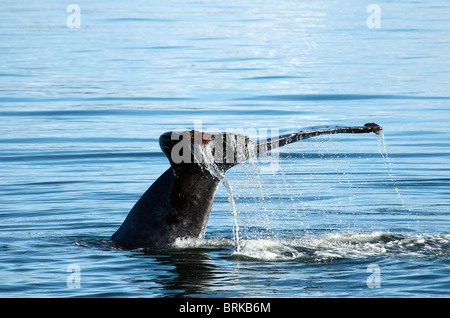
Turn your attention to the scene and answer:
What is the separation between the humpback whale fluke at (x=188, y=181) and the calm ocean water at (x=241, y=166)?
0.28m

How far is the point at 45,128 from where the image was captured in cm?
1656

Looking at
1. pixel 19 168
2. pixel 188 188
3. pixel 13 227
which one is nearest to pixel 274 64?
pixel 19 168

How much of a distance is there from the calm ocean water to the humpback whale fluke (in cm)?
28

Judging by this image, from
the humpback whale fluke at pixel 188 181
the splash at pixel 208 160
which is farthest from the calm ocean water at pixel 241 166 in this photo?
the splash at pixel 208 160

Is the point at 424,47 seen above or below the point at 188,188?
above

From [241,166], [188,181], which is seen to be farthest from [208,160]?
[241,166]

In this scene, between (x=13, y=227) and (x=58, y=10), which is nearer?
(x=13, y=227)

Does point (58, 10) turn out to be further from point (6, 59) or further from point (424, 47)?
point (424, 47)

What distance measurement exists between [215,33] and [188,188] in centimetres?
2922

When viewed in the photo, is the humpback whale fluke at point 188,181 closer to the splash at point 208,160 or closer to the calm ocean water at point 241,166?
the splash at point 208,160

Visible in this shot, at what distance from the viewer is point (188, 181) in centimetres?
670

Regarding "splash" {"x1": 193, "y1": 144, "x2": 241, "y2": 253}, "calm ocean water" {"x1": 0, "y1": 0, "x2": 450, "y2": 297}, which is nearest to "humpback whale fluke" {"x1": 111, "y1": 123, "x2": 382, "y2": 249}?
"splash" {"x1": 193, "y1": 144, "x2": 241, "y2": 253}
